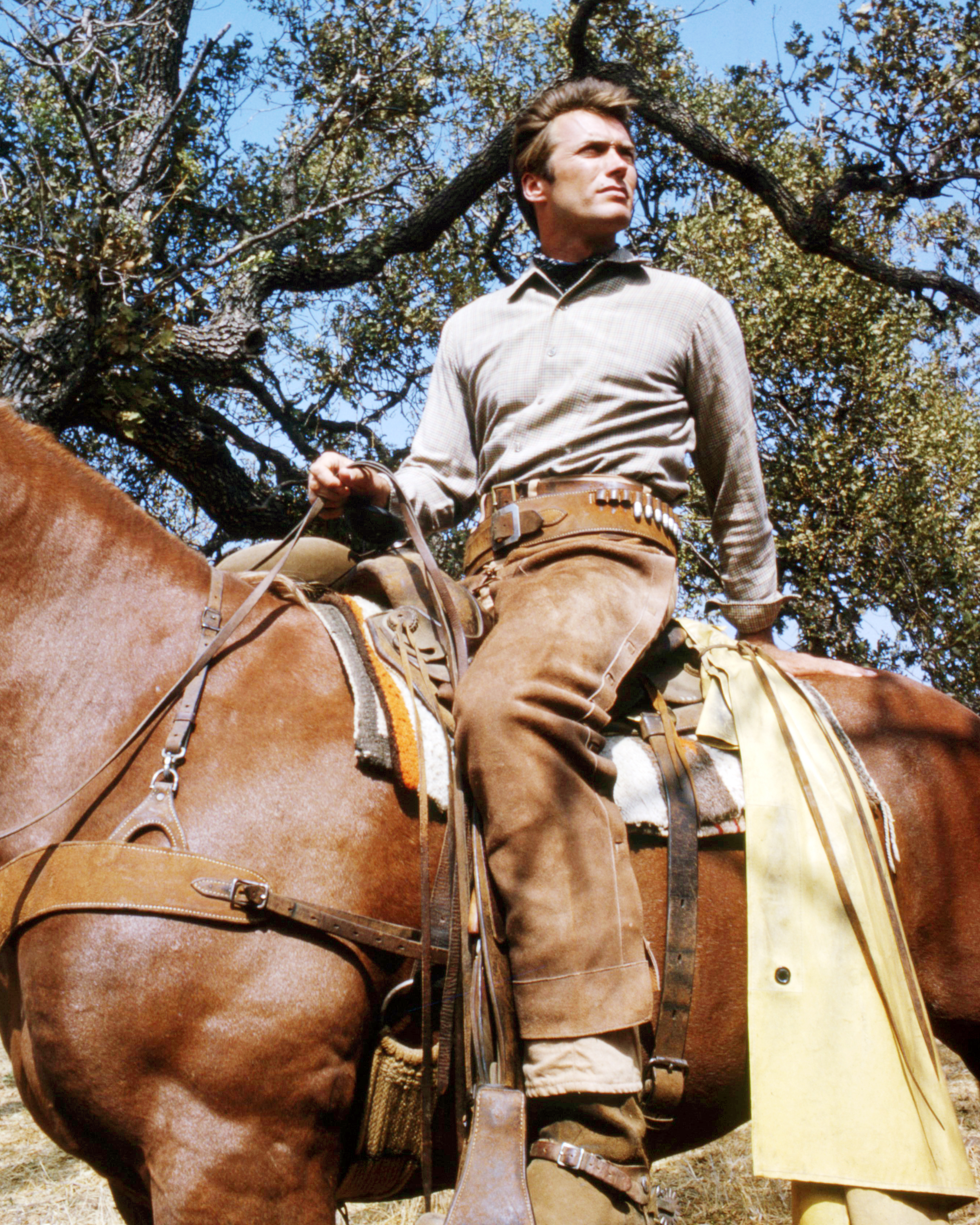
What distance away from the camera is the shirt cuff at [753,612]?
2.99m

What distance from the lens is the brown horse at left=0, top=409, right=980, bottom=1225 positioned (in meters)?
1.86

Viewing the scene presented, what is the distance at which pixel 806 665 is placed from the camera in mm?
2846

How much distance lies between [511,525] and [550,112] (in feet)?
4.51

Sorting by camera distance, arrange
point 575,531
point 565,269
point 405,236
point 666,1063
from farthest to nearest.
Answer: point 405,236
point 565,269
point 575,531
point 666,1063

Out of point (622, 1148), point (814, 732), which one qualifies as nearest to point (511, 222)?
point (814, 732)

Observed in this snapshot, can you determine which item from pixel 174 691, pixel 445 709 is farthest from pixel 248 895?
pixel 445 709

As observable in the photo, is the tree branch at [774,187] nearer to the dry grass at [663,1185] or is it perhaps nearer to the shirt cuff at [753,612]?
the dry grass at [663,1185]

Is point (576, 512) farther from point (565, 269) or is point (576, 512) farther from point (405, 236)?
point (405, 236)

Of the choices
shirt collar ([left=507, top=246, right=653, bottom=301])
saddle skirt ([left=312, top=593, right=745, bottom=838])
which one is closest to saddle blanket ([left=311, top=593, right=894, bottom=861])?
saddle skirt ([left=312, top=593, right=745, bottom=838])

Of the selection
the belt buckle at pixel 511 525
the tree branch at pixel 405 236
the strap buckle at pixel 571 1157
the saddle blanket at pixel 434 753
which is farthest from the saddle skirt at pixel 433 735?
the tree branch at pixel 405 236

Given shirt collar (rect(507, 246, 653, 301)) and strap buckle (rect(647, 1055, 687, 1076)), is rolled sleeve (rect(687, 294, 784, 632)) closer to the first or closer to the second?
shirt collar (rect(507, 246, 653, 301))

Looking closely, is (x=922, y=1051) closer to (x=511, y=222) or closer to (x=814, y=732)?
(x=814, y=732)

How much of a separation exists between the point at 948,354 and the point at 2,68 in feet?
40.5

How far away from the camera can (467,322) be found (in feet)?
9.78
